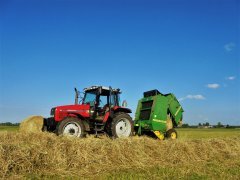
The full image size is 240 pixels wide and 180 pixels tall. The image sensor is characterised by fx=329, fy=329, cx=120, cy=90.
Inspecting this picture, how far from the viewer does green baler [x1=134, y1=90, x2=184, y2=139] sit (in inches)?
527

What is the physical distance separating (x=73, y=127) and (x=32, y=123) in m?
2.83

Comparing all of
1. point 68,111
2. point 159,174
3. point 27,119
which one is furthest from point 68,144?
point 27,119

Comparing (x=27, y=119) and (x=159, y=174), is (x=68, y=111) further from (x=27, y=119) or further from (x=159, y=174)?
(x=159, y=174)

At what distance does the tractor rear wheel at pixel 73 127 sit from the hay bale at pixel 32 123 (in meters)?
2.48

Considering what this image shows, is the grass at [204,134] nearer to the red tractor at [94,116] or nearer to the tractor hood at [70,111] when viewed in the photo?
the red tractor at [94,116]

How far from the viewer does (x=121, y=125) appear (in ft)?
38.1

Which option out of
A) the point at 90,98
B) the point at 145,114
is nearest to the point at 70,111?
the point at 90,98

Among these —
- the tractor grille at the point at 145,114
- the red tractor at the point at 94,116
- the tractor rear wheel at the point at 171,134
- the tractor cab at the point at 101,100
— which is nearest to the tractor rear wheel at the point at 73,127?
the red tractor at the point at 94,116

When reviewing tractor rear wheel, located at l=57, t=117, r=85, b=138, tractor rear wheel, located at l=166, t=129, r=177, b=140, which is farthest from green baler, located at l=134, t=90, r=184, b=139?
tractor rear wheel, located at l=57, t=117, r=85, b=138

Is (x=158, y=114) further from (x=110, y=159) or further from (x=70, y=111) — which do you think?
(x=110, y=159)

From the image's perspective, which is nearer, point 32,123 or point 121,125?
point 121,125

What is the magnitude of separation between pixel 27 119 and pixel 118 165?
6.02 metres

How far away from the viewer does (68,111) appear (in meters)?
11.2

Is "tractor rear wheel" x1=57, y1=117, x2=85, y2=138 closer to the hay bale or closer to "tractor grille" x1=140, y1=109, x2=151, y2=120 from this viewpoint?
the hay bale
